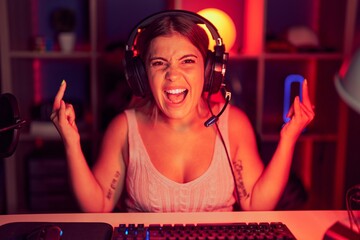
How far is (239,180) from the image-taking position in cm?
145

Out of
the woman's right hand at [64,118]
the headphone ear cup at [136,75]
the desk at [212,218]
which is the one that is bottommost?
the desk at [212,218]

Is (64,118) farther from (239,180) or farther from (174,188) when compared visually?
(239,180)

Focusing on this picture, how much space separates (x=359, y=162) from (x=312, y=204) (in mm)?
508

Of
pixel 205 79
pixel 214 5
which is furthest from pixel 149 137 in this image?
pixel 214 5

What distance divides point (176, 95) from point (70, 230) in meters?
0.54

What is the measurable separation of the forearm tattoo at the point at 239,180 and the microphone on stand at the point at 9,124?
2.43ft

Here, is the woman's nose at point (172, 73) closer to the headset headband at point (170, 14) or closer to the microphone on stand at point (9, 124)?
the headset headband at point (170, 14)

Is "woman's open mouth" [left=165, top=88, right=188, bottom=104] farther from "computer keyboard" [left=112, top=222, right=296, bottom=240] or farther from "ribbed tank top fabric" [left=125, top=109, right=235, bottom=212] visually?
"computer keyboard" [left=112, top=222, right=296, bottom=240]

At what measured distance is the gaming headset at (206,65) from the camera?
1269 millimetres

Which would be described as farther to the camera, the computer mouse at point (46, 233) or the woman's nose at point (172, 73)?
the woman's nose at point (172, 73)

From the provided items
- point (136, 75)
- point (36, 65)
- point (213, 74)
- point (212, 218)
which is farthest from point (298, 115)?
point (36, 65)

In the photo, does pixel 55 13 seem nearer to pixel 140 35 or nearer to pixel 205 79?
pixel 140 35

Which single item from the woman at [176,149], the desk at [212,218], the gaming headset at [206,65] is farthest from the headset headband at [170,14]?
the desk at [212,218]

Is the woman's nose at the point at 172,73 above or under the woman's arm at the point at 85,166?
above
